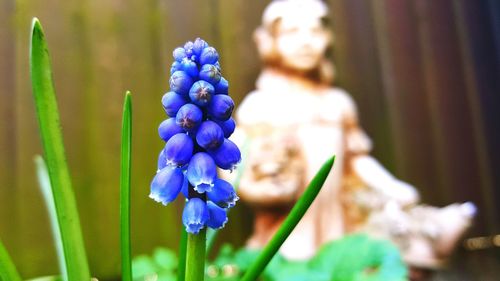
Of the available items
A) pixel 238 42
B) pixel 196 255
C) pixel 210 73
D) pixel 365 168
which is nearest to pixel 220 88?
pixel 210 73

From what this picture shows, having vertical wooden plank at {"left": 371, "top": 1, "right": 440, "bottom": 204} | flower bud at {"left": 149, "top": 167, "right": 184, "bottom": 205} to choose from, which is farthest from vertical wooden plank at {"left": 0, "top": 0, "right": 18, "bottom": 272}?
vertical wooden plank at {"left": 371, "top": 1, "right": 440, "bottom": 204}

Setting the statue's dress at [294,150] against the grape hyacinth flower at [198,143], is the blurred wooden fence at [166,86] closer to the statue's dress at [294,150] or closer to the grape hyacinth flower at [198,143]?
the statue's dress at [294,150]

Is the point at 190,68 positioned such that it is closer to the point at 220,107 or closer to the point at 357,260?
the point at 220,107

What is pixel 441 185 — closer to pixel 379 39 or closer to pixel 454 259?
pixel 454 259

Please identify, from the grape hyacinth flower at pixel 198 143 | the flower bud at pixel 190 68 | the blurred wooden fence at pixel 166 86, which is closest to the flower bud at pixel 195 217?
the grape hyacinth flower at pixel 198 143

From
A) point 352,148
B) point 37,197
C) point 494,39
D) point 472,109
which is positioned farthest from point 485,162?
point 37,197
